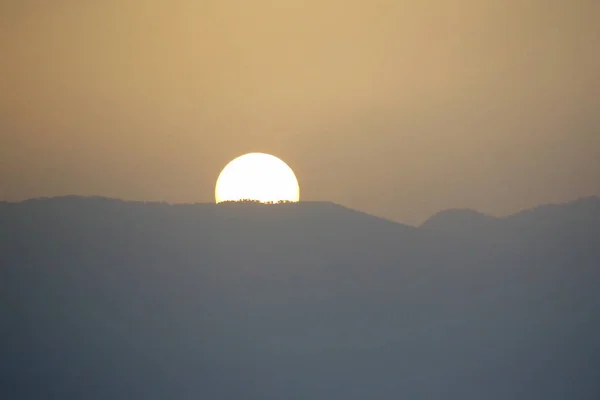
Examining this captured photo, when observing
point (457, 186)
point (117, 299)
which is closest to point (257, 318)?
point (117, 299)

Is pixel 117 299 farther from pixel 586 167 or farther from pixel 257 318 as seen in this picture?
pixel 586 167

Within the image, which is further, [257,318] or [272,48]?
[272,48]

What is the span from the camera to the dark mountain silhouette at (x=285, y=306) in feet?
5.30

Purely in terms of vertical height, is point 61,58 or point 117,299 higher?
point 61,58

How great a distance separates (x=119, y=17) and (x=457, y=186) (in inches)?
48.2


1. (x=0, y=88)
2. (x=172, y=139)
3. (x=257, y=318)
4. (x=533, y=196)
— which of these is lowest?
(x=257, y=318)

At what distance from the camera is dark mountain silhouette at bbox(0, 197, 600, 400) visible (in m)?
1.61

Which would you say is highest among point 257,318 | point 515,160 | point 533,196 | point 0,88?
point 0,88

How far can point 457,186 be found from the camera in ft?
5.53

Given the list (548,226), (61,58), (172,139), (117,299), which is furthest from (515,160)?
(61,58)

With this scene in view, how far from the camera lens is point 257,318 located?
5.33ft

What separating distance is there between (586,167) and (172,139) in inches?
52.5

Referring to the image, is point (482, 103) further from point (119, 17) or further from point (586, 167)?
point (119, 17)

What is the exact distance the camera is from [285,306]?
1630mm
